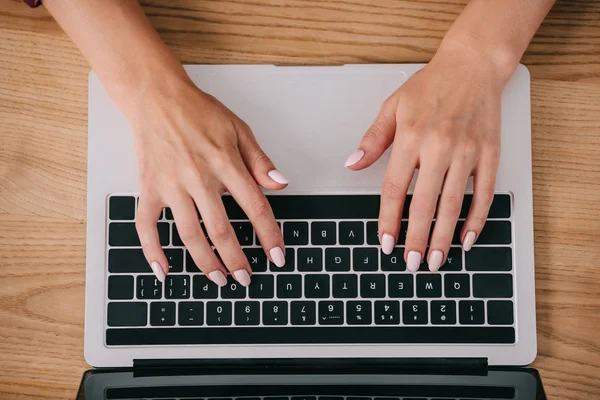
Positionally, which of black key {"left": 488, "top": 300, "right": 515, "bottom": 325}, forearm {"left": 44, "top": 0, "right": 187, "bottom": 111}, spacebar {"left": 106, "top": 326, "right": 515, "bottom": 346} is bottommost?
spacebar {"left": 106, "top": 326, "right": 515, "bottom": 346}

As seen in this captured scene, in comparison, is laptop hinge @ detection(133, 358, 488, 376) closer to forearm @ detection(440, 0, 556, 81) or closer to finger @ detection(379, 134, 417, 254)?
finger @ detection(379, 134, 417, 254)

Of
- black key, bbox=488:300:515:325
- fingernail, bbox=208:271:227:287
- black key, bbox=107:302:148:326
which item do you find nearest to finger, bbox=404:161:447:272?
black key, bbox=488:300:515:325

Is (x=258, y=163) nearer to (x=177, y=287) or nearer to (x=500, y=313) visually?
(x=177, y=287)

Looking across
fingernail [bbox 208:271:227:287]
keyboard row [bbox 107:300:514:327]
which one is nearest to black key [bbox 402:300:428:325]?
keyboard row [bbox 107:300:514:327]

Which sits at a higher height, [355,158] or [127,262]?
[355,158]

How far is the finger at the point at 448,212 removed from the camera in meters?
0.61

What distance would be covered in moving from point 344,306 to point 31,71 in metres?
0.48

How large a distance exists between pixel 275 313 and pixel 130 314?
17 centimetres

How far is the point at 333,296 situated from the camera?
2.05 ft

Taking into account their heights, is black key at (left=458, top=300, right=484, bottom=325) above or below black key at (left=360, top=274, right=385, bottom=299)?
below

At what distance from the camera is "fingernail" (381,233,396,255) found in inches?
24.0

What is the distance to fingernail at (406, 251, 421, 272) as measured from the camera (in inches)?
24.0

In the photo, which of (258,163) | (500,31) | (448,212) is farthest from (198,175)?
(500,31)

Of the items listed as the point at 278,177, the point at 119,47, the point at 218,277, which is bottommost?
the point at 218,277
